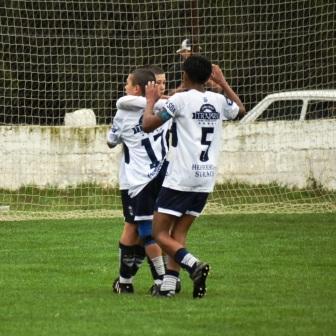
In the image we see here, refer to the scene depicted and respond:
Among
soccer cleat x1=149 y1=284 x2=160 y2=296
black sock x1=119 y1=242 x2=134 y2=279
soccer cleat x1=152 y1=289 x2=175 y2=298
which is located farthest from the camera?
black sock x1=119 y1=242 x2=134 y2=279

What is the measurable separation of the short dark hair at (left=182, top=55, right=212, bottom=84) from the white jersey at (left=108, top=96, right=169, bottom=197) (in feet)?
1.91

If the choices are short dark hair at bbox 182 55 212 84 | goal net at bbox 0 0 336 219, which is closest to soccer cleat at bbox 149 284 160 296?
Result: short dark hair at bbox 182 55 212 84

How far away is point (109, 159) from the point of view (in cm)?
2105

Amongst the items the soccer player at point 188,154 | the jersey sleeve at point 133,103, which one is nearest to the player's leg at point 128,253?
the soccer player at point 188,154

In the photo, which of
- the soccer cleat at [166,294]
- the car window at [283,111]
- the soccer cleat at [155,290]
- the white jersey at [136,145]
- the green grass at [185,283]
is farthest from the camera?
the car window at [283,111]

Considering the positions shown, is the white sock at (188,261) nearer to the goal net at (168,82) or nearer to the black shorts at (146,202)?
the black shorts at (146,202)

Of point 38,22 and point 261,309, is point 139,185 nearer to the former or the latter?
point 261,309

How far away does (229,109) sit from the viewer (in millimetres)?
10977

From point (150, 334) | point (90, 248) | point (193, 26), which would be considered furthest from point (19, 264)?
point (193, 26)

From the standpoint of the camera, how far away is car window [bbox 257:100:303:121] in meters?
21.1

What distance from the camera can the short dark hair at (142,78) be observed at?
36.8 ft

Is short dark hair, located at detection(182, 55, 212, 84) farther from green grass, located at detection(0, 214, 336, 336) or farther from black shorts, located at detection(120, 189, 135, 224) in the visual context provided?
green grass, located at detection(0, 214, 336, 336)

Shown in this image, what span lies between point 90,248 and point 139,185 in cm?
403

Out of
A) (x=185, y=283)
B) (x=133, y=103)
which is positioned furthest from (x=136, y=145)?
(x=185, y=283)
